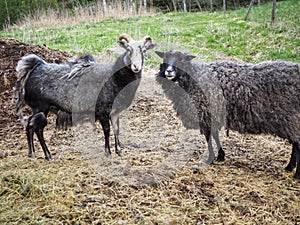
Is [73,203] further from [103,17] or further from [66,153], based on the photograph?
[103,17]

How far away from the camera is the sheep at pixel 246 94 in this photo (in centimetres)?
380

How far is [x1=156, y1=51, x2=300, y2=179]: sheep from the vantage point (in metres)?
3.80

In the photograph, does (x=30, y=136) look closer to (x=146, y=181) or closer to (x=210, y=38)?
(x=146, y=181)

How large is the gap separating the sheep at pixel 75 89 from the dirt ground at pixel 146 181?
57 centimetres

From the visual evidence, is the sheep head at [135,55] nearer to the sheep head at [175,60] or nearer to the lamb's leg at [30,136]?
the sheep head at [175,60]

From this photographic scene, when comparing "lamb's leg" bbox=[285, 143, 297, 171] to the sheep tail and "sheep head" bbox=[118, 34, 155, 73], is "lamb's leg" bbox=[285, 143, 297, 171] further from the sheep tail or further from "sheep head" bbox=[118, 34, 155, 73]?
the sheep tail

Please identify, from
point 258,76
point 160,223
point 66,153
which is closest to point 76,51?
point 66,153

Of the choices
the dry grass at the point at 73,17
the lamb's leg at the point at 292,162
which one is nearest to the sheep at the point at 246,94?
the lamb's leg at the point at 292,162

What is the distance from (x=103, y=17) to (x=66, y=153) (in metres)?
14.2

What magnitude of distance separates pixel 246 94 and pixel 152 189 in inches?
71.6

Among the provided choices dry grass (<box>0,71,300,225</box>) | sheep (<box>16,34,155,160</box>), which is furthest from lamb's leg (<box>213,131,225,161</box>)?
sheep (<box>16,34,155,160</box>)

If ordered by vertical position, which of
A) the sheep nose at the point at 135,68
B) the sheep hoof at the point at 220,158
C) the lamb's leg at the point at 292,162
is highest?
the sheep nose at the point at 135,68

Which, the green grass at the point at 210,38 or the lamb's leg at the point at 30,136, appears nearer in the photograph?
the lamb's leg at the point at 30,136

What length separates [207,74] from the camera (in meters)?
4.32
